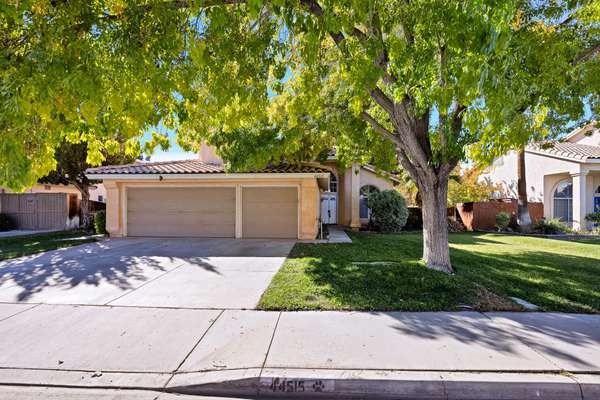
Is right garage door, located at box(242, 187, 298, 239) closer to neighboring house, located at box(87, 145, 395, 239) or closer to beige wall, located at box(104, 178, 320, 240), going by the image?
neighboring house, located at box(87, 145, 395, 239)

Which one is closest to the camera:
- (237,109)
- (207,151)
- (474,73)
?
(474,73)

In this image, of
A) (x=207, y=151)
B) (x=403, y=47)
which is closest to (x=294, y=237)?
(x=207, y=151)

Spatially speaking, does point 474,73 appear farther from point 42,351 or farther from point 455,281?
point 42,351

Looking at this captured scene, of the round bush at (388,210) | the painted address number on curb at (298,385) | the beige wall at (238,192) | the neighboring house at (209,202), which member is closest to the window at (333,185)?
the round bush at (388,210)

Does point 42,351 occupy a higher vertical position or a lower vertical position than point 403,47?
lower

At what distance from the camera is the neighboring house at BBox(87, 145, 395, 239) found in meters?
12.8

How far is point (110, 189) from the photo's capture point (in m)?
13.6

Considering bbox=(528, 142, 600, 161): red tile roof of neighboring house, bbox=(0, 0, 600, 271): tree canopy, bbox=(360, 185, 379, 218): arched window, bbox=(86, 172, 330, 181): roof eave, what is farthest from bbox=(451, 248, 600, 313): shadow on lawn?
bbox=(528, 142, 600, 161): red tile roof of neighboring house

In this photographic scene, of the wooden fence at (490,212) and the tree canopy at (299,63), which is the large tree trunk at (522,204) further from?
the tree canopy at (299,63)

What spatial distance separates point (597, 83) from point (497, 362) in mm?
5703

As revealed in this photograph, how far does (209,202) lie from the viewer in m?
13.5

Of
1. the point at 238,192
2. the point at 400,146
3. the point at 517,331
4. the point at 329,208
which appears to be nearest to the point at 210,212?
the point at 238,192

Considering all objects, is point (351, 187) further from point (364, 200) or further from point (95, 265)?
point (95, 265)

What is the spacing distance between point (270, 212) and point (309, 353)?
386 inches
